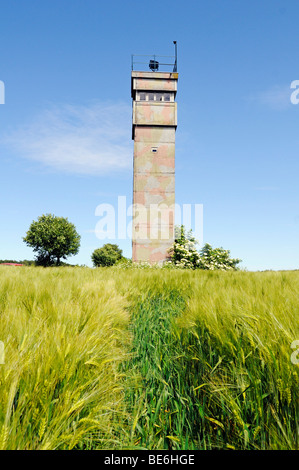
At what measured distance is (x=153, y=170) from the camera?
20.4 metres

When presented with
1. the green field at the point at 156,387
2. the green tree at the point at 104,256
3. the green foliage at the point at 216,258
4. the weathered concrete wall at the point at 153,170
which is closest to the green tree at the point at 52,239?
the green tree at the point at 104,256

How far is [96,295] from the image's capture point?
9.61 feet

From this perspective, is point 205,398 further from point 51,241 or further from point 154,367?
point 51,241

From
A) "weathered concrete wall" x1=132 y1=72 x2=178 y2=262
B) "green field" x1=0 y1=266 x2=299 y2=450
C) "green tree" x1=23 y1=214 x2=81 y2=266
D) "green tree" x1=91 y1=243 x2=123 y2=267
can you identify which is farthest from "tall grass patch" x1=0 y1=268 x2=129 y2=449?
"green tree" x1=91 y1=243 x2=123 y2=267

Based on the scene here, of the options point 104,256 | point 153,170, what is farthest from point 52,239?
point 153,170

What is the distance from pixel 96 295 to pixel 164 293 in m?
1.81

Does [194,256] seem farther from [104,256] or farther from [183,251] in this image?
[104,256]

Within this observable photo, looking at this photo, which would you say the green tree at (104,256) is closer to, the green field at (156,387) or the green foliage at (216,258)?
the green foliage at (216,258)

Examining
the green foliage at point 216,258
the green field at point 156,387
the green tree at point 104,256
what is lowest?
the green field at point 156,387

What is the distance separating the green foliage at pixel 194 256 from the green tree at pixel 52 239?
22.7m

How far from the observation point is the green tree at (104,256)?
176ft

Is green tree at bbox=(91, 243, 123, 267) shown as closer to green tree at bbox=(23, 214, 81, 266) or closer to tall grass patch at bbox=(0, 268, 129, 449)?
green tree at bbox=(23, 214, 81, 266)

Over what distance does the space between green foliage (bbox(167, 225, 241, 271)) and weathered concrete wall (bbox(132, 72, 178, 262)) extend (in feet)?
2.47
